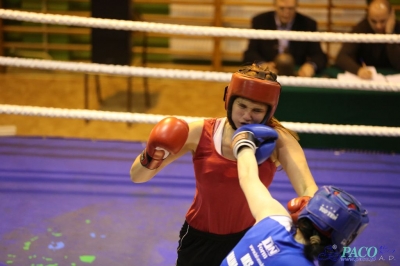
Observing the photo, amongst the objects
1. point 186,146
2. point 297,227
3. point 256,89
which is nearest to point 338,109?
point 186,146

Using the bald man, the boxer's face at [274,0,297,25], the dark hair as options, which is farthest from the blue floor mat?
the dark hair

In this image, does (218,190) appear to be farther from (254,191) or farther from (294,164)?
(254,191)

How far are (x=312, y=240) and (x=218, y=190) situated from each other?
0.58 metres

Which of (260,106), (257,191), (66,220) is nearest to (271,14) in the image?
(66,220)

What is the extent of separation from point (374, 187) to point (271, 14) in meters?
1.56

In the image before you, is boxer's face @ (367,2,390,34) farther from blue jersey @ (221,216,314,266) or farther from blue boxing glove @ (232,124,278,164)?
blue jersey @ (221,216,314,266)

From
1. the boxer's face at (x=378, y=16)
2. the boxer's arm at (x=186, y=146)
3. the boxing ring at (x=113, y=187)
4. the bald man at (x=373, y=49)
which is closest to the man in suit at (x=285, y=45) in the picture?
the bald man at (x=373, y=49)

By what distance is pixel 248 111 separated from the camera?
6.09 ft

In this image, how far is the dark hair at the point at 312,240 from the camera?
4.70 ft

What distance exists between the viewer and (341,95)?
13.7ft

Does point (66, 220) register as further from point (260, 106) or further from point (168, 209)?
point (260, 106)

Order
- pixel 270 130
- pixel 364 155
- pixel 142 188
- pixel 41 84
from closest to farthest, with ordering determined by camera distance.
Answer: pixel 270 130
pixel 142 188
pixel 364 155
pixel 41 84
